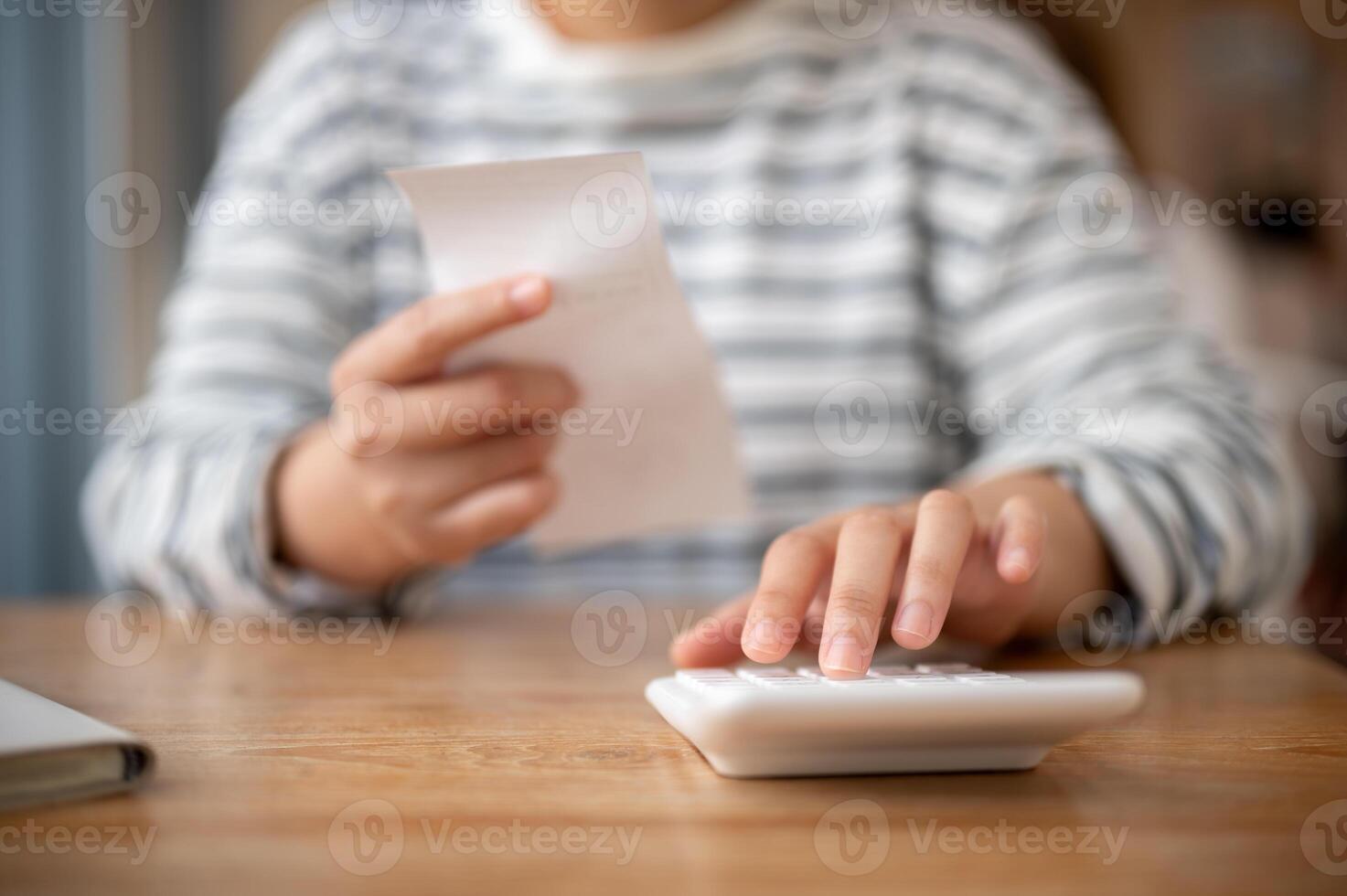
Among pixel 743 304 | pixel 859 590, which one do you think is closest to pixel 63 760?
pixel 859 590

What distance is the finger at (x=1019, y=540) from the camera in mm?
516

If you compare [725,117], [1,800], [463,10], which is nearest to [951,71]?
[725,117]

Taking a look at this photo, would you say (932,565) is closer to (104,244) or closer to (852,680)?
(852,680)

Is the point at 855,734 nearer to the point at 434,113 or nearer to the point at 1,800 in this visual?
the point at 1,800

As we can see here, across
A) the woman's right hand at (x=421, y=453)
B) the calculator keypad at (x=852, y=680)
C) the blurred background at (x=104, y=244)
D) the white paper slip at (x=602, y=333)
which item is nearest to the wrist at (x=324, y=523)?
the woman's right hand at (x=421, y=453)

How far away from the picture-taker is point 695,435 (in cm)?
73

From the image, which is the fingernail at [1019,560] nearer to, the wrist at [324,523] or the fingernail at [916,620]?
the fingernail at [916,620]

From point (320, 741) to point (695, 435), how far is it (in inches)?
13.2

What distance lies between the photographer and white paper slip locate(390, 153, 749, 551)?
0.54 metres

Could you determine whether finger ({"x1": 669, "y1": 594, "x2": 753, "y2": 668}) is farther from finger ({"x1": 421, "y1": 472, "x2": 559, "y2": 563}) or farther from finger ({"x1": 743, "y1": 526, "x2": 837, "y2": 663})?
finger ({"x1": 421, "y1": 472, "x2": 559, "y2": 563})

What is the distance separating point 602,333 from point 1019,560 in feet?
0.83

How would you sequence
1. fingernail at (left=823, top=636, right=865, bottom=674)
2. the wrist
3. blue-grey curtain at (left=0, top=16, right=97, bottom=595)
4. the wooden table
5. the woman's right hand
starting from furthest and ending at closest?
blue-grey curtain at (left=0, top=16, right=97, bottom=595)
the wrist
the woman's right hand
fingernail at (left=823, top=636, right=865, bottom=674)
the wooden table

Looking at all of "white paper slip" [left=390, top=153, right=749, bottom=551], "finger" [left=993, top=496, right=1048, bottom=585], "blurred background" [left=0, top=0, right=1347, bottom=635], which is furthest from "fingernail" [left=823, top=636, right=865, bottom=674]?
"blurred background" [left=0, top=0, right=1347, bottom=635]

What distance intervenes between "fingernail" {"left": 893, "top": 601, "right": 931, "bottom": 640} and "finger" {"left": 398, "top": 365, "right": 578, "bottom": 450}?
27 centimetres
